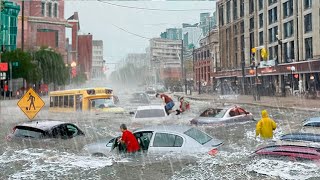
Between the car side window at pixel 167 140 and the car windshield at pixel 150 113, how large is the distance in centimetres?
876

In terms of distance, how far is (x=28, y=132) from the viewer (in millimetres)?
13523

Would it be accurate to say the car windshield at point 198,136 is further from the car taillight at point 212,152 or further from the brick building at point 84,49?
the brick building at point 84,49

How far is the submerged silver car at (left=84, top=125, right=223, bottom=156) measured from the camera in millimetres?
9633

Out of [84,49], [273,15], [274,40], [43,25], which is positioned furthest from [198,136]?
[84,49]

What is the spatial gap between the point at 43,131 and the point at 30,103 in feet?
15.1

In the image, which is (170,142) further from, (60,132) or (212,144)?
(60,132)

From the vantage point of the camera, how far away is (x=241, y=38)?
69562mm

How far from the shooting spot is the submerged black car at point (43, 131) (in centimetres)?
1323

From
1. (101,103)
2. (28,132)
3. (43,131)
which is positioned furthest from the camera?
(101,103)

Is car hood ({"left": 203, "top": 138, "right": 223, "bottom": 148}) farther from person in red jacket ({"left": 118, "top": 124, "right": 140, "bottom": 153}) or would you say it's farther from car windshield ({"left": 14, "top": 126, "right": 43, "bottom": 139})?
car windshield ({"left": 14, "top": 126, "right": 43, "bottom": 139})

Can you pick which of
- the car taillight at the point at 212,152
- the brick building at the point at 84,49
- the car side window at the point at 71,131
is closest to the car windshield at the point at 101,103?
the car side window at the point at 71,131

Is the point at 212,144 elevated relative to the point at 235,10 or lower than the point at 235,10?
lower

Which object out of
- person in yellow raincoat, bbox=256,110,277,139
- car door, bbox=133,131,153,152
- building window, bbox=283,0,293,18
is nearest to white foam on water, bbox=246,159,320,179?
car door, bbox=133,131,153,152

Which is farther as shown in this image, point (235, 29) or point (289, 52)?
point (235, 29)
